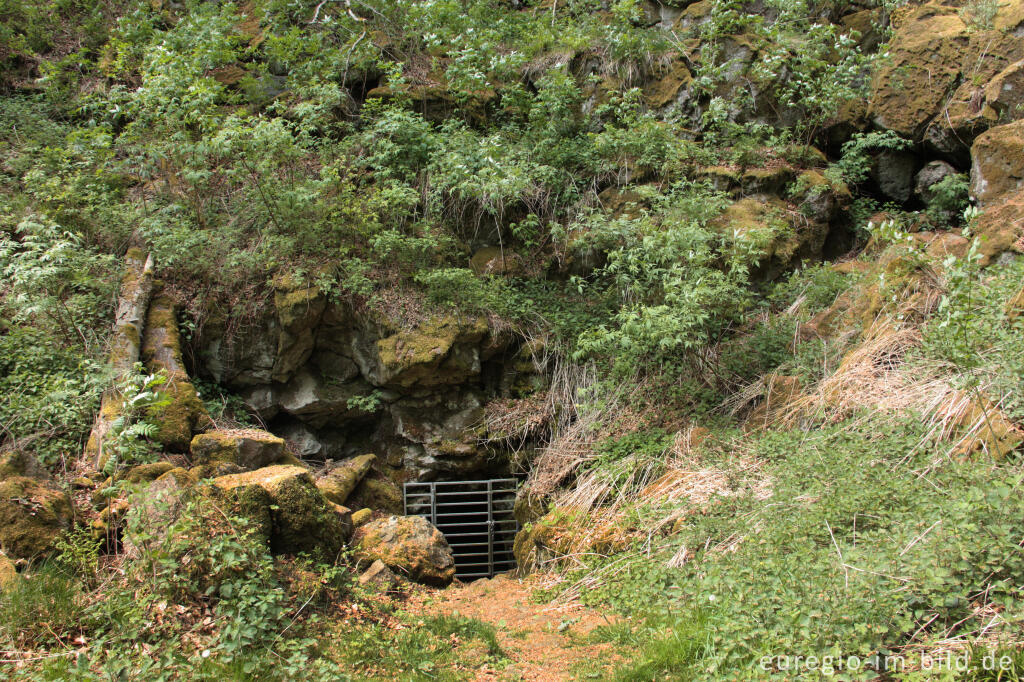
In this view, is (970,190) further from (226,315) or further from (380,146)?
(226,315)

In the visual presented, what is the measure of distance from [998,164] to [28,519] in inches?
354

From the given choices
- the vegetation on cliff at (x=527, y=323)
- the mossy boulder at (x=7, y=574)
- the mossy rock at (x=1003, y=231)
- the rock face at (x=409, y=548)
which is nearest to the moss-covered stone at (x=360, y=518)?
the rock face at (x=409, y=548)

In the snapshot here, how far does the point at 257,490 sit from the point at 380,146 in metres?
5.47

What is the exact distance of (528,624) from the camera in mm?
4359

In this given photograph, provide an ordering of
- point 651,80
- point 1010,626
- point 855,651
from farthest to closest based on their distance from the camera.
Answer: point 651,80, point 855,651, point 1010,626

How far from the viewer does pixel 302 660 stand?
10.3 ft

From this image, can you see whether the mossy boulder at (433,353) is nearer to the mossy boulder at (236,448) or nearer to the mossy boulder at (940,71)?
the mossy boulder at (236,448)

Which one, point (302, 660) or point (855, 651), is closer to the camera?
point (855, 651)

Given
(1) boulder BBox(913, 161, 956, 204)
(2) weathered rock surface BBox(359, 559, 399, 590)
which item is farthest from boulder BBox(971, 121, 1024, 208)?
(2) weathered rock surface BBox(359, 559, 399, 590)

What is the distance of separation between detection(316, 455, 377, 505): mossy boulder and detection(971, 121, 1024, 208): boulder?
7373 mm

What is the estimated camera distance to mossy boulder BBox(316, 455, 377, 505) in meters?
6.43

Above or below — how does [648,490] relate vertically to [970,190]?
below

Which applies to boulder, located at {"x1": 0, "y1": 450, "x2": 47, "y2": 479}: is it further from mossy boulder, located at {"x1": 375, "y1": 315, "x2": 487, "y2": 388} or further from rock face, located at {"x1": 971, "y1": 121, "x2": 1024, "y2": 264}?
rock face, located at {"x1": 971, "y1": 121, "x2": 1024, "y2": 264}

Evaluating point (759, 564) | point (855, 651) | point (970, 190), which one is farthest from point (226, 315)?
Result: point (970, 190)
